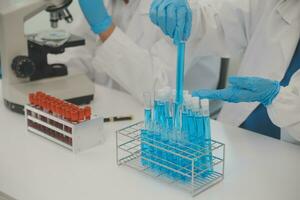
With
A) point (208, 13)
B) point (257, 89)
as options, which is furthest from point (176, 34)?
point (208, 13)

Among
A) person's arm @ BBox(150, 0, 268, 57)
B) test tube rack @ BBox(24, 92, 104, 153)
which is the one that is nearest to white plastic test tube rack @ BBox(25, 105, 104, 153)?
test tube rack @ BBox(24, 92, 104, 153)

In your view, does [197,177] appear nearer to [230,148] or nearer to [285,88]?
[230,148]

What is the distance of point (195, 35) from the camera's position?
1838 mm

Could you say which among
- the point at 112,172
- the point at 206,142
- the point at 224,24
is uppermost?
the point at 224,24

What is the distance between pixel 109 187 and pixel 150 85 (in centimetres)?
69

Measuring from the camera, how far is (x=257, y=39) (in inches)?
67.6

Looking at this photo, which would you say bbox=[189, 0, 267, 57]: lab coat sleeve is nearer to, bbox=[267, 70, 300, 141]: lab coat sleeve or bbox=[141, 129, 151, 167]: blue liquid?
bbox=[267, 70, 300, 141]: lab coat sleeve

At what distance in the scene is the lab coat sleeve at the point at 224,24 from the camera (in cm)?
176

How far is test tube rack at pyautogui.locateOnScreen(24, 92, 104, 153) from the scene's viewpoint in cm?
137

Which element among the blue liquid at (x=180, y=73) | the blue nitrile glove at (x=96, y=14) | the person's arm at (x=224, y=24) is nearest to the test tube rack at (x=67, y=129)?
the blue liquid at (x=180, y=73)

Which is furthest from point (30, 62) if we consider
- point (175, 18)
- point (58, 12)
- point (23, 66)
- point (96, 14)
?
point (175, 18)

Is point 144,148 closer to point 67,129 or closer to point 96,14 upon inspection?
point 67,129

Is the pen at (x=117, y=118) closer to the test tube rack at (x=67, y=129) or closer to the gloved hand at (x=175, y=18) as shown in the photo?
the test tube rack at (x=67, y=129)

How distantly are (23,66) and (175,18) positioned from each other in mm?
582
